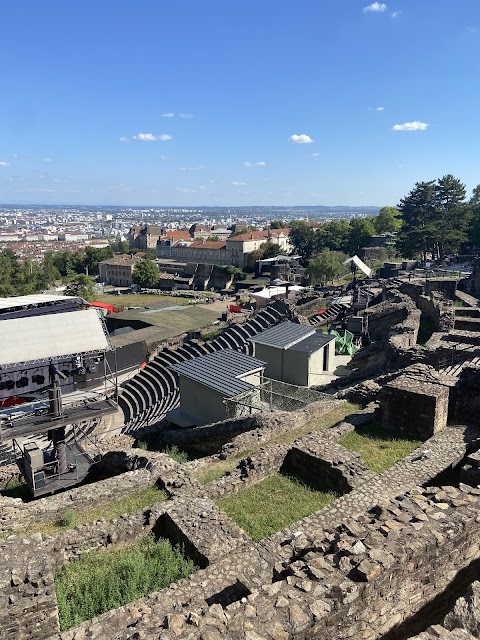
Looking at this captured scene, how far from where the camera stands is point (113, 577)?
22.7 ft

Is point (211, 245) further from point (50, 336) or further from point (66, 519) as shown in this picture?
point (66, 519)

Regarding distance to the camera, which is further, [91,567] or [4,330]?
[4,330]

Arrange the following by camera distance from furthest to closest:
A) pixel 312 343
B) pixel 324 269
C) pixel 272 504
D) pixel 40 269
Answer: pixel 40 269, pixel 324 269, pixel 312 343, pixel 272 504

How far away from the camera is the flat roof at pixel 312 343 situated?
2106 centimetres

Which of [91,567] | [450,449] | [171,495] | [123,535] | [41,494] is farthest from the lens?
[41,494]

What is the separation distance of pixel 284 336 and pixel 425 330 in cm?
981

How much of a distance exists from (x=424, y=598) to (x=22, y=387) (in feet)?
48.7

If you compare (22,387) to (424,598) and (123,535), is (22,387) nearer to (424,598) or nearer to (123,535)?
(123,535)

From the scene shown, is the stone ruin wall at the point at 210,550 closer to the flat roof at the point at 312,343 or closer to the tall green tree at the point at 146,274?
the flat roof at the point at 312,343

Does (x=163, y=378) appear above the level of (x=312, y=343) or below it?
below

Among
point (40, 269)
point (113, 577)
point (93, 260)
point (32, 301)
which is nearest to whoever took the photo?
point (113, 577)

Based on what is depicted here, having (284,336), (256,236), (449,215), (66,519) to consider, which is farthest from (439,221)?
(256,236)

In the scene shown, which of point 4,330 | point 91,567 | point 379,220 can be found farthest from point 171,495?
point 379,220

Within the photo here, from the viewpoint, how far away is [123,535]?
26.7 ft
